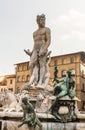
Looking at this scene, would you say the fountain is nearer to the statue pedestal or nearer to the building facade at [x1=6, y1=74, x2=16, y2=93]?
the statue pedestal

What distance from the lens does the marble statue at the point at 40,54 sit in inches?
546

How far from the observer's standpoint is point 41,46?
14062 millimetres

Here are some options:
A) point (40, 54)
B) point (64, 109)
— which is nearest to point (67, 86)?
point (64, 109)

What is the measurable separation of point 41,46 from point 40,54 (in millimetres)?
440

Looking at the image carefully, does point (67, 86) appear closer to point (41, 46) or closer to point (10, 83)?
point (41, 46)

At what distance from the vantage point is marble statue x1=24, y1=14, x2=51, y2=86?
13875 mm

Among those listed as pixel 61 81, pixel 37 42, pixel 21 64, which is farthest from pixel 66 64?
pixel 61 81

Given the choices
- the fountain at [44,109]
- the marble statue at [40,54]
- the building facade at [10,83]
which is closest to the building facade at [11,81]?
the building facade at [10,83]

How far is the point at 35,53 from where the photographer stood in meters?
14.1

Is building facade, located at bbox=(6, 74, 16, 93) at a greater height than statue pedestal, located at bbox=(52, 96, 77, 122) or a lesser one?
greater

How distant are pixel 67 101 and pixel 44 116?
3.28 ft

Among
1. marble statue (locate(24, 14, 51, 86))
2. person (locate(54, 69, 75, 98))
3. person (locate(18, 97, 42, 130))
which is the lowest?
person (locate(18, 97, 42, 130))

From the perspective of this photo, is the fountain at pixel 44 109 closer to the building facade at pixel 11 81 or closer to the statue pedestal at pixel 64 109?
the statue pedestal at pixel 64 109

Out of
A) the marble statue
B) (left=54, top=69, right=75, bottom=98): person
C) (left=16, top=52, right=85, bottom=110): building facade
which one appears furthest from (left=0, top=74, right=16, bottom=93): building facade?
(left=54, top=69, right=75, bottom=98): person
